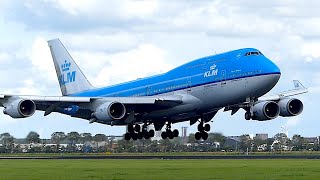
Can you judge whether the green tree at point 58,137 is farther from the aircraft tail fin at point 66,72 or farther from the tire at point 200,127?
the tire at point 200,127

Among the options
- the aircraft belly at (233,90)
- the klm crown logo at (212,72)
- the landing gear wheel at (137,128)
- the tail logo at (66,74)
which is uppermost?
the tail logo at (66,74)

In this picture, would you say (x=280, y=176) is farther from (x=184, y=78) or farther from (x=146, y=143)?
(x=146, y=143)

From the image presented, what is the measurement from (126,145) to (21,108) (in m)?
37.9

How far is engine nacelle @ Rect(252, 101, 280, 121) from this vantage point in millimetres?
81500

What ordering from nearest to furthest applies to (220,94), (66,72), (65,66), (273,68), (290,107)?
(273,68) < (220,94) < (290,107) < (66,72) < (65,66)

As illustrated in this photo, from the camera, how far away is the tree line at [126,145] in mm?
118875

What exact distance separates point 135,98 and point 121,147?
37.7 m

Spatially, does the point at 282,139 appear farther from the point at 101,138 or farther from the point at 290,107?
the point at 290,107

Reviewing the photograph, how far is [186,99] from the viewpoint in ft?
271

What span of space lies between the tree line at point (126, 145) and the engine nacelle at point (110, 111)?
94.2ft

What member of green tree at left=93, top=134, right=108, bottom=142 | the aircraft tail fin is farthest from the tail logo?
green tree at left=93, top=134, right=108, bottom=142

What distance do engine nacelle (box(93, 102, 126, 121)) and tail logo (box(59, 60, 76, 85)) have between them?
18.9 m

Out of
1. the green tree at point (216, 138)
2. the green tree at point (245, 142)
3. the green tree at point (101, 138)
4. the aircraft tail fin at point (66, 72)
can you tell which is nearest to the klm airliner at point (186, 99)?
the aircraft tail fin at point (66, 72)

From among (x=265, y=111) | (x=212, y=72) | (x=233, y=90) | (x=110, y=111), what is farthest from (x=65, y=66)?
(x=233, y=90)
